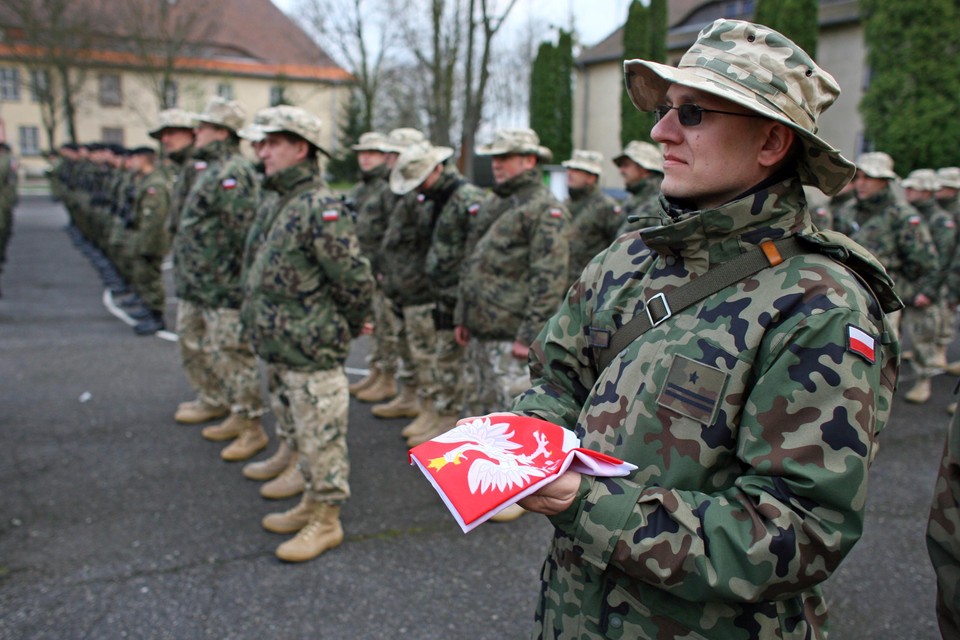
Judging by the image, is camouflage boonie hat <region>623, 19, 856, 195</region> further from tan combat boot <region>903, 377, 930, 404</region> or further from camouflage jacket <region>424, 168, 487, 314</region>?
tan combat boot <region>903, 377, 930, 404</region>

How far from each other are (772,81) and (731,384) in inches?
23.8

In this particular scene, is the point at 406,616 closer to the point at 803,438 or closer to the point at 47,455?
the point at 803,438

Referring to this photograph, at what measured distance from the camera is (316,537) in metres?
3.77

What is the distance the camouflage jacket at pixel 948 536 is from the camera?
57.1 inches

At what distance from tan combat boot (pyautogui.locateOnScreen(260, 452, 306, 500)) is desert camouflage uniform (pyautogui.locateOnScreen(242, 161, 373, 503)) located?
607 millimetres

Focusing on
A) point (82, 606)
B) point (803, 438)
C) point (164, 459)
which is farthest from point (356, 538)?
point (803, 438)

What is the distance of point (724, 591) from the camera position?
4.15ft

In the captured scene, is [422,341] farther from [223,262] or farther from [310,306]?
[310,306]

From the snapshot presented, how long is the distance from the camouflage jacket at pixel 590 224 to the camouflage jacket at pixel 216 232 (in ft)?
11.2

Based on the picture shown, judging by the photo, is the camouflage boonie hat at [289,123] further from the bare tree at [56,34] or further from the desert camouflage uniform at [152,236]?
the bare tree at [56,34]

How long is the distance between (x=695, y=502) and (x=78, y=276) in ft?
48.8

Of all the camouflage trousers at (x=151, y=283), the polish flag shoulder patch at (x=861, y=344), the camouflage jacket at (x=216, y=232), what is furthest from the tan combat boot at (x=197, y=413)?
the polish flag shoulder patch at (x=861, y=344)

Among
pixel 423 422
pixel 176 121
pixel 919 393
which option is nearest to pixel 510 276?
pixel 423 422

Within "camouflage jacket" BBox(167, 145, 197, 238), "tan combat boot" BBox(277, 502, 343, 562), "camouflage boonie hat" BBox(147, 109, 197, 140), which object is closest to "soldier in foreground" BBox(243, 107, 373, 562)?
"tan combat boot" BBox(277, 502, 343, 562)
